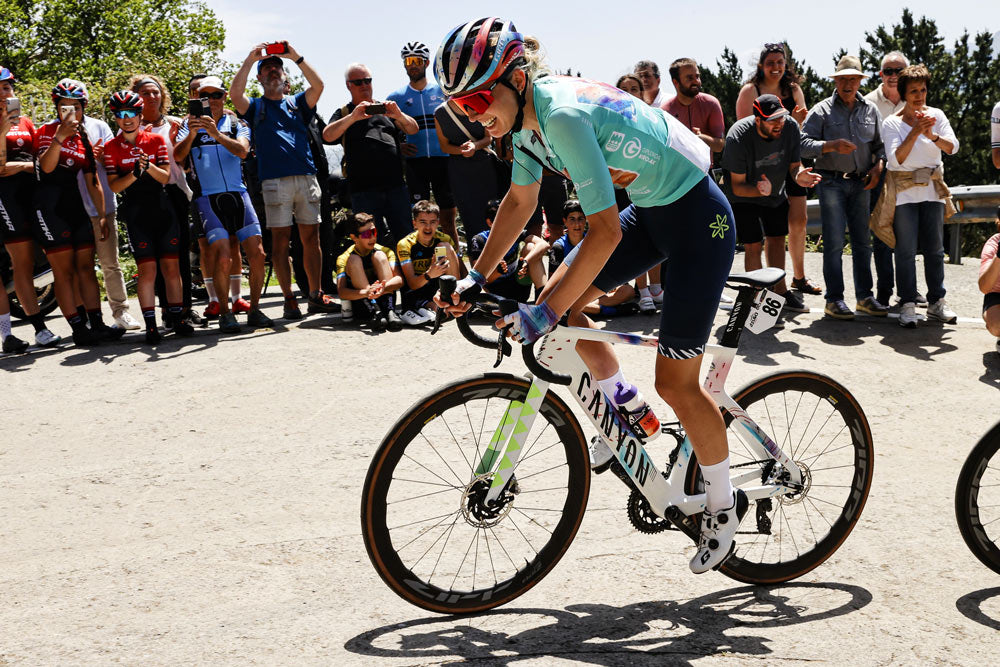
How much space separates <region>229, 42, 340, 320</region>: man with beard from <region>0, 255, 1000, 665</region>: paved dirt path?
6.14 feet

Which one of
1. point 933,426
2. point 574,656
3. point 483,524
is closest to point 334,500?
point 483,524

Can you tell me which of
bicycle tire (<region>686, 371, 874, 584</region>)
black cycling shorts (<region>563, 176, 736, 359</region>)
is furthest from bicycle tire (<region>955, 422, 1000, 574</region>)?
black cycling shorts (<region>563, 176, 736, 359</region>)

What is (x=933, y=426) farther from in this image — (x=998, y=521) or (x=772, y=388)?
(x=772, y=388)

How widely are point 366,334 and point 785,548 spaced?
5.04m

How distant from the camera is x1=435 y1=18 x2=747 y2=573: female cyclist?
3383 millimetres

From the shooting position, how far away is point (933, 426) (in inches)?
251

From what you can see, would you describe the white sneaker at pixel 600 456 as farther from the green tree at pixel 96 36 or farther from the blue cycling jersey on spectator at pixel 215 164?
the green tree at pixel 96 36

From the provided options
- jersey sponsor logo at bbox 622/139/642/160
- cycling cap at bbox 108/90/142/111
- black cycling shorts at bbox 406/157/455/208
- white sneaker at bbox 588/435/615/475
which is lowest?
white sneaker at bbox 588/435/615/475

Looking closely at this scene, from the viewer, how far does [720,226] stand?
3.73m

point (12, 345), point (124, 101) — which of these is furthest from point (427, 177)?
point (12, 345)

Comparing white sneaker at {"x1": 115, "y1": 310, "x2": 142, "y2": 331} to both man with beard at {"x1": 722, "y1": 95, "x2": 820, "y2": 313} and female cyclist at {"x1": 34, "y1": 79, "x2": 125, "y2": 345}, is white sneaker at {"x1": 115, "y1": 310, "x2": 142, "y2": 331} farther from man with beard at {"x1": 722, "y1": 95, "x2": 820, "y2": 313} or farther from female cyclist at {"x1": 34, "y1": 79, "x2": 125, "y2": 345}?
man with beard at {"x1": 722, "y1": 95, "x2": 820, "y2": 313}

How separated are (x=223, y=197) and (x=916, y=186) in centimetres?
623

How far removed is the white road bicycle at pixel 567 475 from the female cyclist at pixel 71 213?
17.5 feet

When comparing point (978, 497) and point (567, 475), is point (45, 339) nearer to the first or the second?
point (567, 475)
